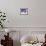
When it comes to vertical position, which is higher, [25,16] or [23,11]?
[23,11]

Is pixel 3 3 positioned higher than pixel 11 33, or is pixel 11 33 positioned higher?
pixel 3 3

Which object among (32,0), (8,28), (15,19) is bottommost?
(8,28)

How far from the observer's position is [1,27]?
11.9 feet

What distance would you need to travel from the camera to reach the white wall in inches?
146

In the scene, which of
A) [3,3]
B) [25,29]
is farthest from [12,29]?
[3,3]

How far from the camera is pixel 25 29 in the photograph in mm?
3742

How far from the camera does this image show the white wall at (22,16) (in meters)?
3.72

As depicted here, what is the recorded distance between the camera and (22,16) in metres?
3.73

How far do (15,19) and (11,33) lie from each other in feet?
1.30

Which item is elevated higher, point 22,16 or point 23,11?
point 23,11

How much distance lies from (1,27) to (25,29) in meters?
0.65

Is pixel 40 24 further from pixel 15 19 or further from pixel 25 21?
pixel 15 19

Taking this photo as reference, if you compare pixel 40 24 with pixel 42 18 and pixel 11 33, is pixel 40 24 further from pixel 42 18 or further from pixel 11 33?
pixel 11 33

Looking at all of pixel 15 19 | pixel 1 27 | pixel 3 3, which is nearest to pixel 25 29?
pixel 15 19
